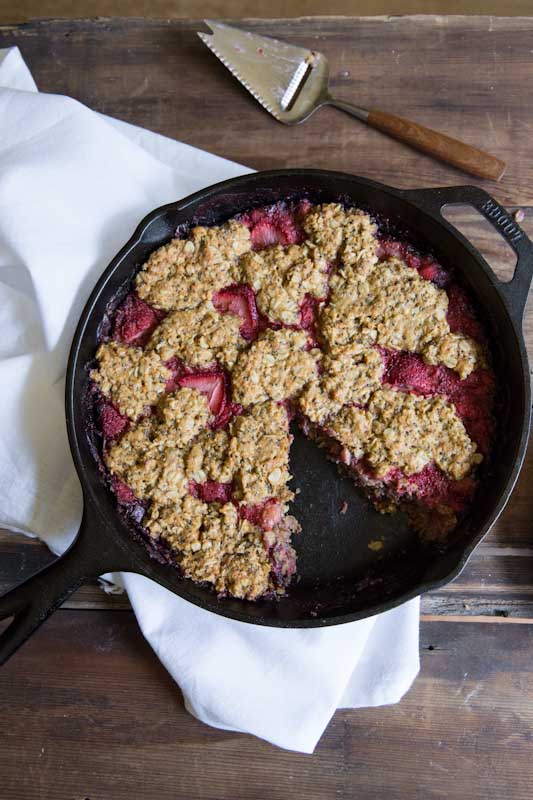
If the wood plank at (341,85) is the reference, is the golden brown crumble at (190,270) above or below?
below

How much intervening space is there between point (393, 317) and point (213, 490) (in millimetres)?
743

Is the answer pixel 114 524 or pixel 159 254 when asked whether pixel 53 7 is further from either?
pixel 114 524

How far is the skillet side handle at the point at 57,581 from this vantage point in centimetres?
198

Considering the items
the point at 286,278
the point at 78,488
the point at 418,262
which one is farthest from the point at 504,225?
the point at 78,488

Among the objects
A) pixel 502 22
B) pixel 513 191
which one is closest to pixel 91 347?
pixel 513 191

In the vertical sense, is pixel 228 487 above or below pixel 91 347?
below

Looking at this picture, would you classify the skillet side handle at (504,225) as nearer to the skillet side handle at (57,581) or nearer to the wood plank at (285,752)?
the wood plank at (285,752)

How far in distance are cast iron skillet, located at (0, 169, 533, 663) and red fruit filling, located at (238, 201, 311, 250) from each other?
4 cm

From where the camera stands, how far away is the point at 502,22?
8.57ft

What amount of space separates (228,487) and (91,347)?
592mm

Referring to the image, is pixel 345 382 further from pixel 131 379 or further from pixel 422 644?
pixel 422 644

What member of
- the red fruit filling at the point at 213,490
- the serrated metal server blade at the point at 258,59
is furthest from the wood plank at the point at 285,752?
the serrated metal server blade at the point at 258,59

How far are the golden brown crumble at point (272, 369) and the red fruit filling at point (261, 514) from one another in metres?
0.31

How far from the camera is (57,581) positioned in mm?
1991
